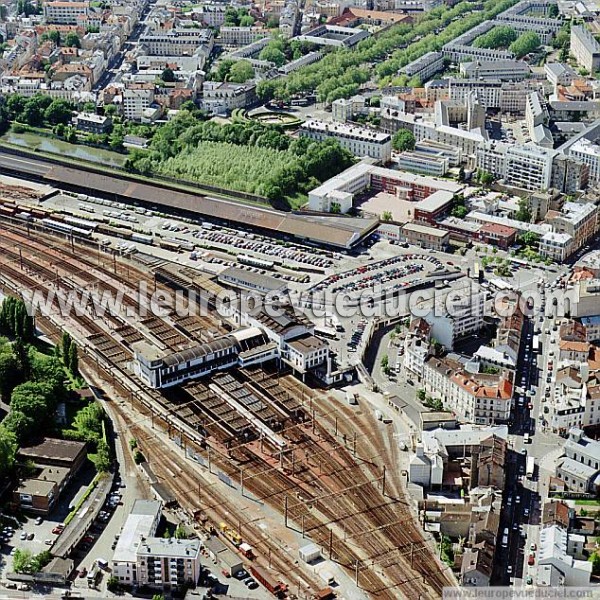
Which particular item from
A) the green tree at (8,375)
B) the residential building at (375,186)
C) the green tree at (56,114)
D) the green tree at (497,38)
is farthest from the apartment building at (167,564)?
the green tree at (497,38)

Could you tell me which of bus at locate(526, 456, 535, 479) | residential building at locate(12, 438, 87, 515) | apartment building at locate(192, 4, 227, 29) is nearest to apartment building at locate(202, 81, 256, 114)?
apartment building at locate(192, 4, 227, 29)

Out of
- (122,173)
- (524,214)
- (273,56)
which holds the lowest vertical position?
(524,214)

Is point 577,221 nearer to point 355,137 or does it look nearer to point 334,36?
point 355,137

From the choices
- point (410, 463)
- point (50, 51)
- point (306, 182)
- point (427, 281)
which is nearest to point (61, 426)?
point (410, 463)

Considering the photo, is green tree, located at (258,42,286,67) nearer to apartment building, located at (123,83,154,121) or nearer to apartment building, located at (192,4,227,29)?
apartment building, located at (192,4,227,29)

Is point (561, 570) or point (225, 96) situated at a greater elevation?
point (225, 96)

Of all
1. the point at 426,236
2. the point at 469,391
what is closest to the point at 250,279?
the point at 426,236

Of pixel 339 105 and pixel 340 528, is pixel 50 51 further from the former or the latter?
pixel 340 528
